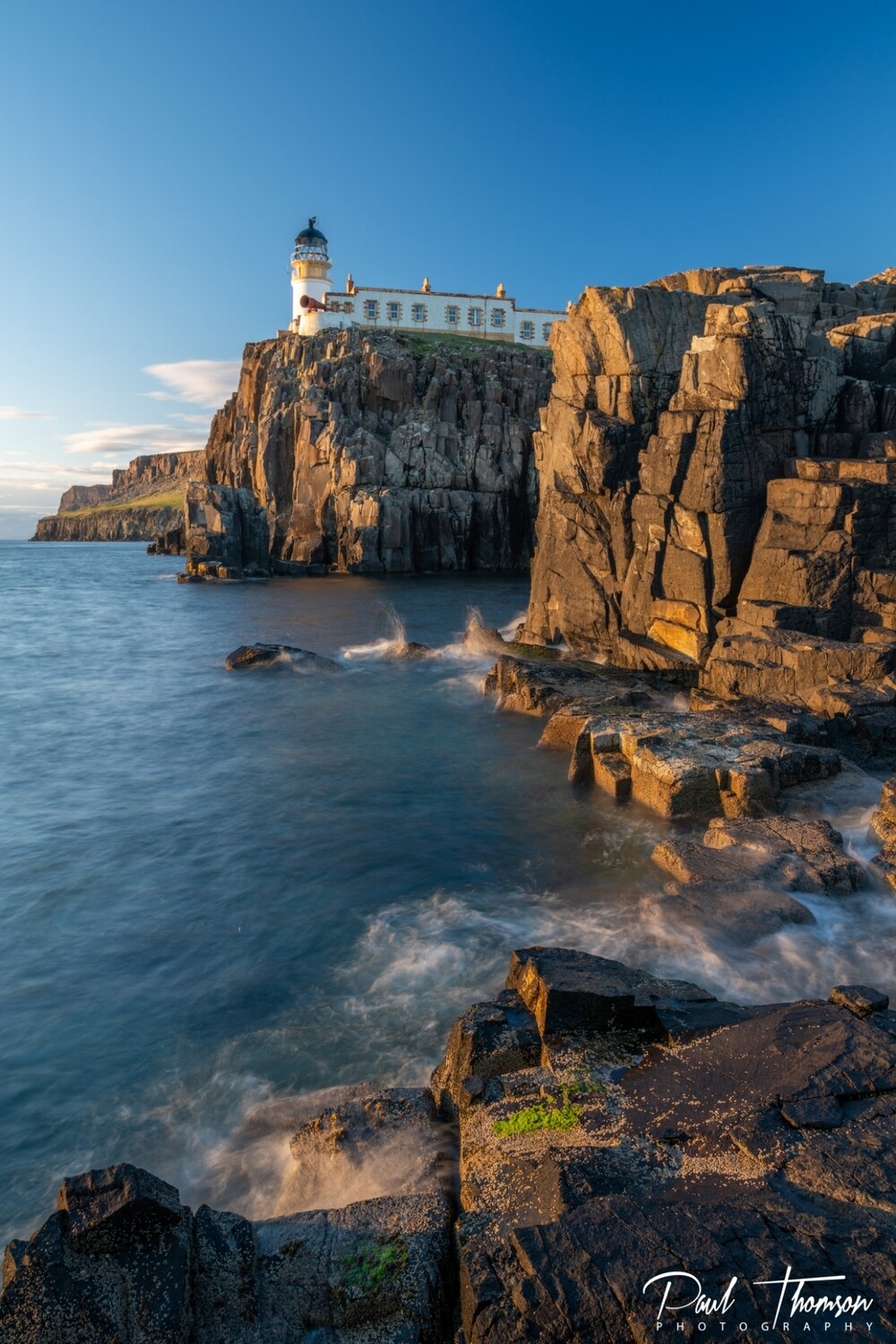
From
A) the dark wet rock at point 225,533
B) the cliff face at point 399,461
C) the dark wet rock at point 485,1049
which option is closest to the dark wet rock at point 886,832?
the dark wet rock at point 485,1049

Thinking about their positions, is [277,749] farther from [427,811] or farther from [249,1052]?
[249,1052]

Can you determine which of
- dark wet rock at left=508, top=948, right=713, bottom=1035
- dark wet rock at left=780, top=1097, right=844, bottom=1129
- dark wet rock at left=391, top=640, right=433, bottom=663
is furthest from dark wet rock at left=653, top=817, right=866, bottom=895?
dark wet rock at left=391, top=640, right=433, bottom=663

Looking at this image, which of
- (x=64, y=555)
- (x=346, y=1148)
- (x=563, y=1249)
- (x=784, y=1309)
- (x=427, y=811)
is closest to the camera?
(x=784, y=1309)

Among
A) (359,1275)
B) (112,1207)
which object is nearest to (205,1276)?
(112,1207)

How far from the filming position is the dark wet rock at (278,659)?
129ft

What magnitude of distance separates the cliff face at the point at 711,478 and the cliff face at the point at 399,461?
45.3m

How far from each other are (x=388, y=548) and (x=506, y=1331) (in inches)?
3177

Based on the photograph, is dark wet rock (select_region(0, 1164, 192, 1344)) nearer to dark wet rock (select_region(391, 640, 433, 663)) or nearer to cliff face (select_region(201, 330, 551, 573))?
dark wet rock (select_region(391, 640, 433, 663))

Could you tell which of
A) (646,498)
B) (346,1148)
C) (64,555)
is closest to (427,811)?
(346,1148)

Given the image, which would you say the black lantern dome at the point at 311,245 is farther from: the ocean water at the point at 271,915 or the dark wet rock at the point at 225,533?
the ocean water at the point at 271,915

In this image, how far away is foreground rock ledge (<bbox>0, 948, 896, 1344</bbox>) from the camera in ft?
20.0

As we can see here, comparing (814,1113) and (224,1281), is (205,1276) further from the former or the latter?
(814,1113)

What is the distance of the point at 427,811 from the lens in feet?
70.2
